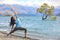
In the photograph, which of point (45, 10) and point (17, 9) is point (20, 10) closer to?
point (17, 9)

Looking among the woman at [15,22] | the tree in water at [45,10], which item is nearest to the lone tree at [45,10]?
the tree in water at [45,10]

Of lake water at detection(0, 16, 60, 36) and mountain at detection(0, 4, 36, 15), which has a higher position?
mountain at detection(0, 4, 36, 15)

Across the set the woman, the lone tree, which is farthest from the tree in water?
the woman

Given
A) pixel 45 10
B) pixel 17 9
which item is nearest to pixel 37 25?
pixel 45 10

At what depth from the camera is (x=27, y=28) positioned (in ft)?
6.93

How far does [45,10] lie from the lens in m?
2.15

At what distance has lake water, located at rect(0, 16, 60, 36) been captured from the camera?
2.10 m

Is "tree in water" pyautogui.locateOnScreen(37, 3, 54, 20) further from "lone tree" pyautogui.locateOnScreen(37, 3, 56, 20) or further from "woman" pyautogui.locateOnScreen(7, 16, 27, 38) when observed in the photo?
"woman" pyautogui.locateOnScreen(7, 16, 27, 38)

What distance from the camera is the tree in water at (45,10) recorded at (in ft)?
6.99

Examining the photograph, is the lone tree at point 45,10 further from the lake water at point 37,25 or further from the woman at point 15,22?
the woman at point 15,22

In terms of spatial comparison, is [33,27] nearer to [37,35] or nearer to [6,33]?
[37,35]

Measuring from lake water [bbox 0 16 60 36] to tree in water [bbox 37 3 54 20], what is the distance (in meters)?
0.08

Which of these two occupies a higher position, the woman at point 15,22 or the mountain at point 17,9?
the mountain at point 17,9

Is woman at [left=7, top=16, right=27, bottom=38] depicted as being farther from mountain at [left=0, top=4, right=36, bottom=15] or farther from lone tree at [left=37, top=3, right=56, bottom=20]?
lone tree at [left=37, top=3, right=56, bottom=20]
